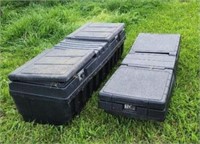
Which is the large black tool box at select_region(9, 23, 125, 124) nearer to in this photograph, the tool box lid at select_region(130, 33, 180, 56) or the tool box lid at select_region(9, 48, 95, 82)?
the tool box lid at select_region(9, 48, 95, 82)

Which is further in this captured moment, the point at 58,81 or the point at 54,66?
the point at 54,66

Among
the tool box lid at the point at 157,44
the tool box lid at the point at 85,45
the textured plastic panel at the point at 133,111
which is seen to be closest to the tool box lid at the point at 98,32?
the tool box lid at the point at 85,45

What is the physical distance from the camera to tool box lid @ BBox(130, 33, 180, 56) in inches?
140

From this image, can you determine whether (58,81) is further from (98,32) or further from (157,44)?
(157,44)

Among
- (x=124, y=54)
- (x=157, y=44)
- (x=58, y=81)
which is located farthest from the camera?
(x=124, y=54)

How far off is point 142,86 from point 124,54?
163 cm

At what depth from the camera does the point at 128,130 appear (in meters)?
2.87

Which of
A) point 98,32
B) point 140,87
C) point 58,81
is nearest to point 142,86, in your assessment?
point 140,87

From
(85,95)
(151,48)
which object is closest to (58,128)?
(85,95)

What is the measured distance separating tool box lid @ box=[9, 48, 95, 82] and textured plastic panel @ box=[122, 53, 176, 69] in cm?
44

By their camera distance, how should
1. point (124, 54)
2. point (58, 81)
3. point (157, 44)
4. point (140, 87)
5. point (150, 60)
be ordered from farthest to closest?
point (124, 54) → point (157, 44) → point (150, 60) → point (140, 87) → point (58, 81)

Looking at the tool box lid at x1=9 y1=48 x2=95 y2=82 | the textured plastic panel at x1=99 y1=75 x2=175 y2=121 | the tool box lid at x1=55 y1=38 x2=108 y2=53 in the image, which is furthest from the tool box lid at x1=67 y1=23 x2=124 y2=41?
the textured plastic panel at x1=99 y1=75 x2=175 y2=121

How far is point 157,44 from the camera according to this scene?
3.74m

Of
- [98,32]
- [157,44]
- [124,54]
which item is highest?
[98,32]
